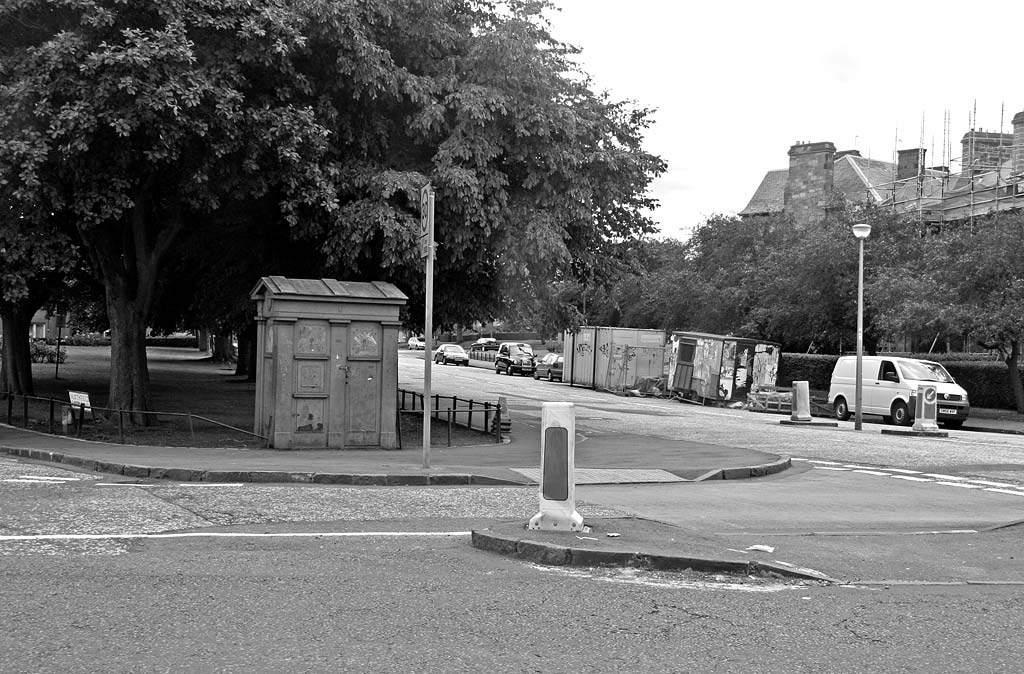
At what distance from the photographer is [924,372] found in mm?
30344

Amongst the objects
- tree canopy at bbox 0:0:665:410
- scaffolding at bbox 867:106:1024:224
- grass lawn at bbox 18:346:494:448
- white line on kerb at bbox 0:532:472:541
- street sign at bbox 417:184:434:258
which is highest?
scaffolding at bbox 867:106:1024:224

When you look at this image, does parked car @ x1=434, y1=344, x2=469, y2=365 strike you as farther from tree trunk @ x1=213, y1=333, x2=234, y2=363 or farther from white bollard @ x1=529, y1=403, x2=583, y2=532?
white bollard @ x1=529, y1=403, x2=583, y2=532

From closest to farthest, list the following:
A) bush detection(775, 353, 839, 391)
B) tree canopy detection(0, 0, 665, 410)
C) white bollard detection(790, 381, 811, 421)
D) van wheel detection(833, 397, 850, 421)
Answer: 1. tree canopy detection(0, 0, 665, 410)
2. white bollard detection(790, 381, 811, 421)
3. van wheel detection(833, 397, 850, 421)
4. bush detection(775, 353, 839, 391)

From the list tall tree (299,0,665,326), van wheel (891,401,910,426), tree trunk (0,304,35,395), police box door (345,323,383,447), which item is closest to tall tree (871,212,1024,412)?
van wheel (891,401,910,426)

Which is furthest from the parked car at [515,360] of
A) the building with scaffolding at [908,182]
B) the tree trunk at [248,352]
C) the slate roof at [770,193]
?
the slate roof at [770,193]

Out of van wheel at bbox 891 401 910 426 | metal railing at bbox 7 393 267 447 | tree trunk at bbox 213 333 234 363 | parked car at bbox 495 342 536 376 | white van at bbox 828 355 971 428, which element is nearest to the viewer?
metal railing at bbox 7 393 267 447

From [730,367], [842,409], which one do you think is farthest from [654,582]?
[730,367]

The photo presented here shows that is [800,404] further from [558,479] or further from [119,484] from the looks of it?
[558,479]

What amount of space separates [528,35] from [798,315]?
26197 millimetres

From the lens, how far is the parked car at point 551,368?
52.4 meters

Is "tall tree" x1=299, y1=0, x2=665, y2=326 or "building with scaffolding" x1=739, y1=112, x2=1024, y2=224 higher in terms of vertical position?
"building with scaffolding" x1=739, y1=112, x2=1024, y2=224

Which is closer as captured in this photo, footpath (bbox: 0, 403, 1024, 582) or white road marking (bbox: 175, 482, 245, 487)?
footpath (bbox: 0, 403, 1024, 582)

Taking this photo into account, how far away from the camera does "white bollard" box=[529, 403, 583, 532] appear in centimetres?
836

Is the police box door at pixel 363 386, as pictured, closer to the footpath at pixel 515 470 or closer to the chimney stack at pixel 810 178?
the footpath at pixel 515 470
